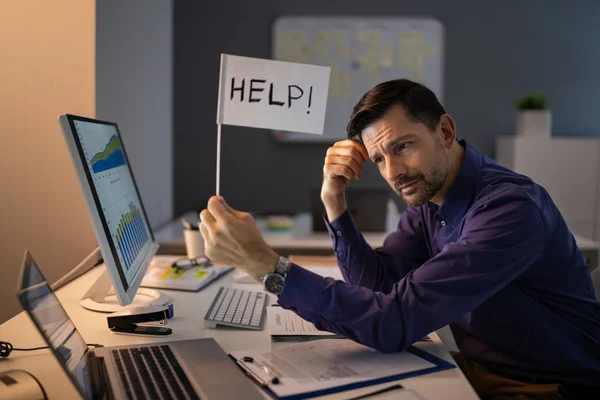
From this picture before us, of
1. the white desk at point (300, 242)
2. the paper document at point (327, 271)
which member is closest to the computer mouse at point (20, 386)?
the paper document at point (327, 271)

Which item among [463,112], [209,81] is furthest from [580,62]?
[209,81]

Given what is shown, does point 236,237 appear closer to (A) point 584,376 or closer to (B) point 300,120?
(B) point 300,120

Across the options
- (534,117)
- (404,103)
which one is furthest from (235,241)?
(534,117)

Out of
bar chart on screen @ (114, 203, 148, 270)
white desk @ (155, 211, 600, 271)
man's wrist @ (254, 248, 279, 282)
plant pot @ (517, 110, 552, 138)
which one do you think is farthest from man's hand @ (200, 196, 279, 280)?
plant pot @ (517, 110, 552, 138)

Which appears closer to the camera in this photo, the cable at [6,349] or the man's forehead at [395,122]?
the cable at [6,349]

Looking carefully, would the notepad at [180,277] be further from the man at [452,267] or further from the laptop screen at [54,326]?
the laptop screen at [54,326]

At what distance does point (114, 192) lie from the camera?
140 cm

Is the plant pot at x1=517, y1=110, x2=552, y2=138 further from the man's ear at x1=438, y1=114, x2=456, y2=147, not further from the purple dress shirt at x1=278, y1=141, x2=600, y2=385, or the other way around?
the man's ear at x1=438, y1=114, x2=456, y2=147

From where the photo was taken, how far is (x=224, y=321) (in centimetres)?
138

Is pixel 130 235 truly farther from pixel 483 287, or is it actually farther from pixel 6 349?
pixel 483 287

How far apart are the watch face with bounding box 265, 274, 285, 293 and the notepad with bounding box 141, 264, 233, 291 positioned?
0.66 meters

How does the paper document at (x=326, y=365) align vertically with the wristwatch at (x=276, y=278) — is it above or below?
below

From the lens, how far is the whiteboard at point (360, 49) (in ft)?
14.0

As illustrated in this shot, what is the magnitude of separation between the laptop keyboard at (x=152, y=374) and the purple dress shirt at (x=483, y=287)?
24 cm
